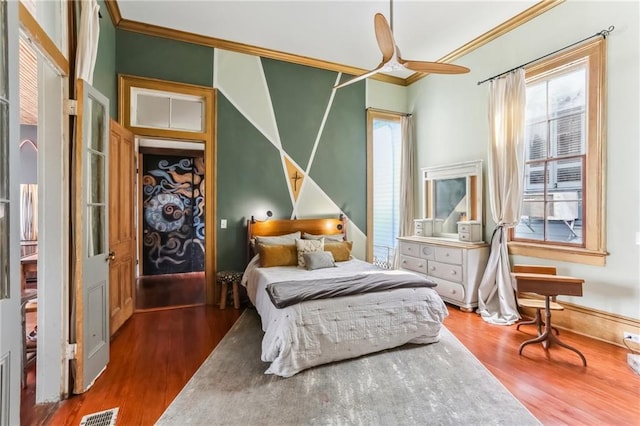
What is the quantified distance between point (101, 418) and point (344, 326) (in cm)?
174

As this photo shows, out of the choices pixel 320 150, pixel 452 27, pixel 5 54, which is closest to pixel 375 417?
pixel 5 54

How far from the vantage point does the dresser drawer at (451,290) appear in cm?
391

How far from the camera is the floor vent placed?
1895 mm

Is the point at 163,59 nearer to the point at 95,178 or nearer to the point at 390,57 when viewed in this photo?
the point at 95,178

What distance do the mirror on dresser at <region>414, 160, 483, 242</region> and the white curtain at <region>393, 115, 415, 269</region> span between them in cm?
25

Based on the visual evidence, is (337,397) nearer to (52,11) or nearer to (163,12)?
(52,11)

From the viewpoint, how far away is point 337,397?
2.14 meters

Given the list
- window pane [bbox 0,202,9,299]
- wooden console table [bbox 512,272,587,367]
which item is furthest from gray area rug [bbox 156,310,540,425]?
window pane [bbox 0,202,9,299]

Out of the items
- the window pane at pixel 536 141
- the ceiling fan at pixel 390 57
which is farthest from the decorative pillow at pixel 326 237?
the window pane at pixel 536 141

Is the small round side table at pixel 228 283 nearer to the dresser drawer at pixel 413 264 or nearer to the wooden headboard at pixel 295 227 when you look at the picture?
the wooden headboard at pixel 295 227

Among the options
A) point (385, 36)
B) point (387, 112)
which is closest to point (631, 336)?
point (385, 36)

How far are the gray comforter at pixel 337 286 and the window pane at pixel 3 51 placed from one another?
1999mm

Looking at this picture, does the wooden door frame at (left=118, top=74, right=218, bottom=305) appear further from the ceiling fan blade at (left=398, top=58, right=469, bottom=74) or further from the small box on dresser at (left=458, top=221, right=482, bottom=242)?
the small box on dresser at (left=458, top=221, right=482, bottom=242)

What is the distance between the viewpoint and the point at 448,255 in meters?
4.05
